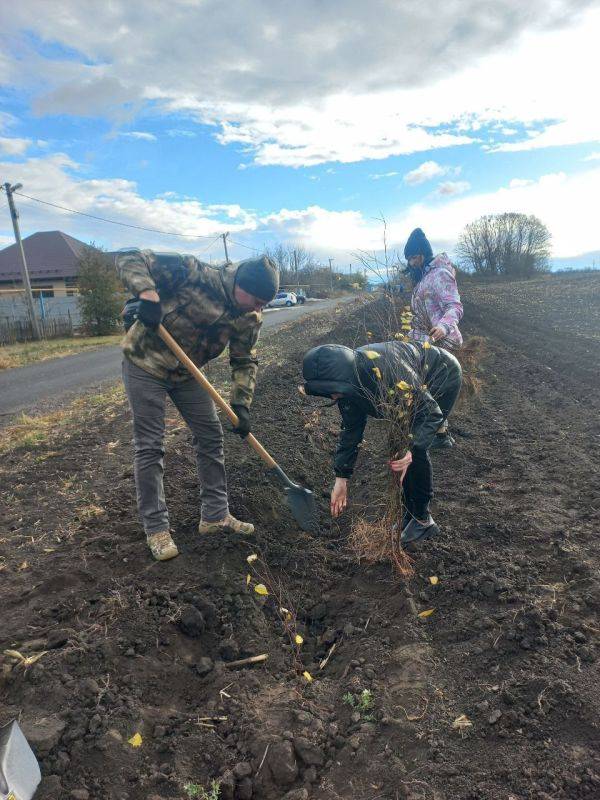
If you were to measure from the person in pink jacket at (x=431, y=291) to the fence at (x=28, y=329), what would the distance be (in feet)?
68.5

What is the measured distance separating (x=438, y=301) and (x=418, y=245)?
22.7 inches

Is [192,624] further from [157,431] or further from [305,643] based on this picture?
[157,431]

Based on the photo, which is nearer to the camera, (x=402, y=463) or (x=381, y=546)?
(x=402, y=463)

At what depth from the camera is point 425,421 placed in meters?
3.01

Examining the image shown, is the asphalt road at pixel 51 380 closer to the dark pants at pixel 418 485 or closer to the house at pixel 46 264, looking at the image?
the dark pants at pixel 418 485

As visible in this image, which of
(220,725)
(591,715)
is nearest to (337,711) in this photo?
(220,725)

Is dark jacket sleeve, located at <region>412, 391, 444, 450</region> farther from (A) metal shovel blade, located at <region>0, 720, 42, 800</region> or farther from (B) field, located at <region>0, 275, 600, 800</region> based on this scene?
(A) metal shovel blade, located at <region>0, 720, 42, 800</region>

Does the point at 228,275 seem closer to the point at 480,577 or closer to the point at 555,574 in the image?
the point at 480,577

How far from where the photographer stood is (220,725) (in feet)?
7.09

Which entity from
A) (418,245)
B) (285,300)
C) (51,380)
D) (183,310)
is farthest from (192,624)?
(285,300)

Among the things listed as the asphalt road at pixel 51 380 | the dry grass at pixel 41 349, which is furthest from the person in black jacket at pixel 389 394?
the dry grass at pixel 41 349

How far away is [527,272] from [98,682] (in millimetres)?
41510

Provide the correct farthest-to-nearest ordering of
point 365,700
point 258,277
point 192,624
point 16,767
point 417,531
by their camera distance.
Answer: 1. point 417,531
2. point 258,277
3. point 192,624
4. point 365,700
5. point 16,767

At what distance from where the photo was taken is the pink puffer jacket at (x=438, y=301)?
16.0 ft
